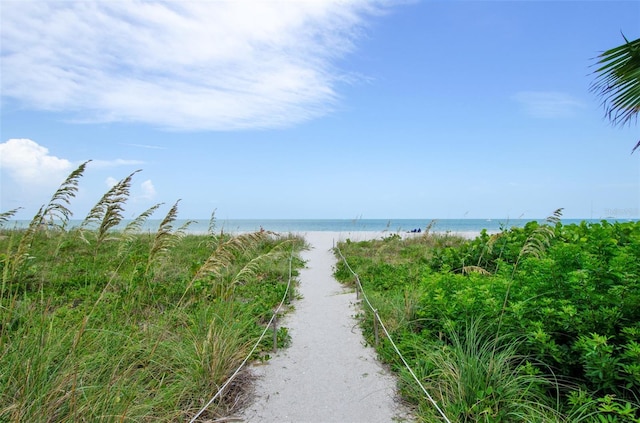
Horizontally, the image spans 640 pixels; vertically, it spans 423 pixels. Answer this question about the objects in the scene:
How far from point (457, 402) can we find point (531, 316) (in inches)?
50.5

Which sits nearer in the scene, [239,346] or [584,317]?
[584,317]

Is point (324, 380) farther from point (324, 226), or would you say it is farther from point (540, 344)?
point (324, 226)

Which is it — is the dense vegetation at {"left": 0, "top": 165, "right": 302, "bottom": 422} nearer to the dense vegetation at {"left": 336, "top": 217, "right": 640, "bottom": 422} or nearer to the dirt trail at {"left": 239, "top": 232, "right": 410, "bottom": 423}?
the dirt trail at {"left": 239, "top": 232, "right": 410, "bottom": 423}

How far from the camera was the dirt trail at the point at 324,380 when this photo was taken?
3.81 m

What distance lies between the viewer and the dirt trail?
3.81 metres

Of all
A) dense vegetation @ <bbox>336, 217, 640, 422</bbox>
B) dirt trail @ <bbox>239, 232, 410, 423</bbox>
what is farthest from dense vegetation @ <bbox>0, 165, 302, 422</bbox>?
dense vegetation @ <bbox>336, 217, 640, 422</bbox>

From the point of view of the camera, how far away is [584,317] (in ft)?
11.4

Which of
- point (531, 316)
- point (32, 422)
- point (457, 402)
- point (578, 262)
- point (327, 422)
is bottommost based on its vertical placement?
point (327, 422)

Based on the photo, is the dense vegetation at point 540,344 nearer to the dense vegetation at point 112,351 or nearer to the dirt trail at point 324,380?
the dirt trail at point 324,380

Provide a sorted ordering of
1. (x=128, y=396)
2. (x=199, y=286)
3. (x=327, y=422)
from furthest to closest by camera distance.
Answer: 1. (x=199, y=286)
2. (x=327, y=422)
3. (x=128, y=396)

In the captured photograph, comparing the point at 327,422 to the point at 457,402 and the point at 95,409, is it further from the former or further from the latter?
the point at 95,409

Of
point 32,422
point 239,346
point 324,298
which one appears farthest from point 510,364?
point 324,298

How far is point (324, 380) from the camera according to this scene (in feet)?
15.0

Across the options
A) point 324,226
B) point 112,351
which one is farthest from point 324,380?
point 324,226
